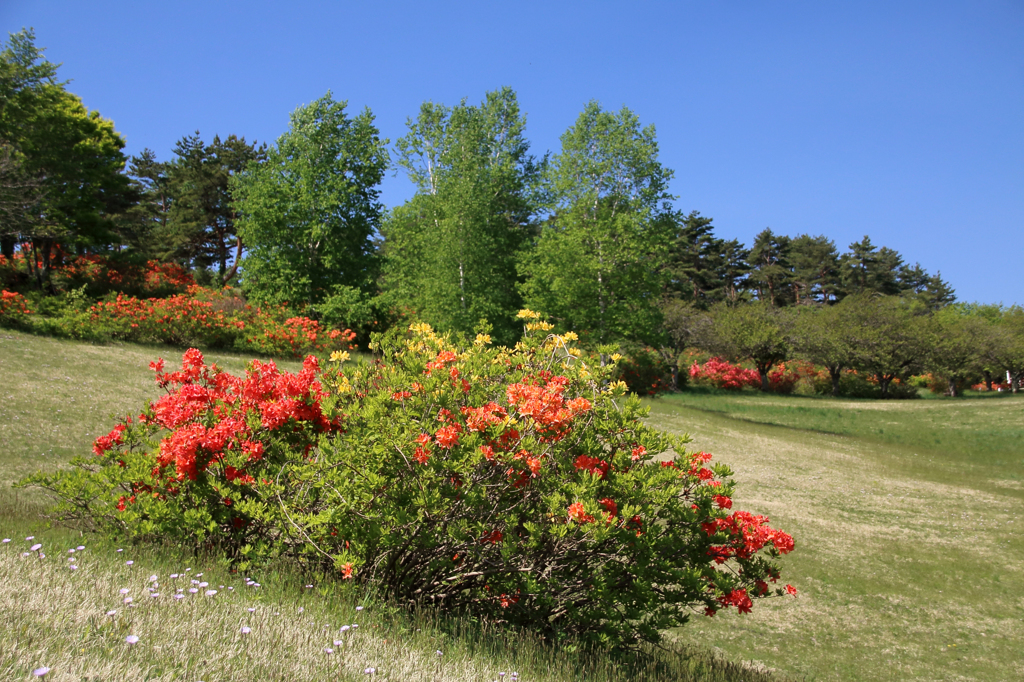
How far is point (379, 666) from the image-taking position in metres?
3.17

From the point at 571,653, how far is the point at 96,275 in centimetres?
2771

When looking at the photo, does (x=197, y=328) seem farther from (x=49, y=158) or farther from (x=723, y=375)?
(x=723, y=375)

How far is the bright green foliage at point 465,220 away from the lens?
945 inches

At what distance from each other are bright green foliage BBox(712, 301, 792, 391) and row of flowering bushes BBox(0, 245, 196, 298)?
106 feet

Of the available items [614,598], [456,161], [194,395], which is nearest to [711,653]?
[614,598]

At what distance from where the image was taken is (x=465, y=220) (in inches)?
958

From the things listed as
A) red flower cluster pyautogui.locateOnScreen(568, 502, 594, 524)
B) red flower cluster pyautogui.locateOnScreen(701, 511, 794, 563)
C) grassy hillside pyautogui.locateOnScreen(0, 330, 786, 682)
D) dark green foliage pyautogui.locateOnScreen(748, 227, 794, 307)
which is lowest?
grassy hillside pyautogui.locateOnScreen(0, 330, 786, 682)

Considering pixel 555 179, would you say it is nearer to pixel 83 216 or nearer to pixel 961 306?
pixel 83 216

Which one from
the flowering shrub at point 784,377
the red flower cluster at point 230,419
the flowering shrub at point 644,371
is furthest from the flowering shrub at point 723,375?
the red flower cluster at point 230,419

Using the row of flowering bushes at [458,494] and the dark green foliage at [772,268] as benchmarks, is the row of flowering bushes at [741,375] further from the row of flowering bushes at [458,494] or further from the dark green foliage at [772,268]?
the row of flowering bushes at [458,494]

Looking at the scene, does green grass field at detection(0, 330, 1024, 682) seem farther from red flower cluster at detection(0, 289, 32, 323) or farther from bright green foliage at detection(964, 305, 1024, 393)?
bright green foliage at detection(964, 305, 1024, 393)

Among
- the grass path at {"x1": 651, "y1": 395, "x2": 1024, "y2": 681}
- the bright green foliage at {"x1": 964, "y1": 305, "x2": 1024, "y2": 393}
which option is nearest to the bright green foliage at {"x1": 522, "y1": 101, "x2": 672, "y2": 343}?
the grass path at {"x1": 651, "y1": 395, "x2": 1024, "y2": 681}

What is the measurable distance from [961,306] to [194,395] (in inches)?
2580

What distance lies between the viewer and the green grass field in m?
2.97
